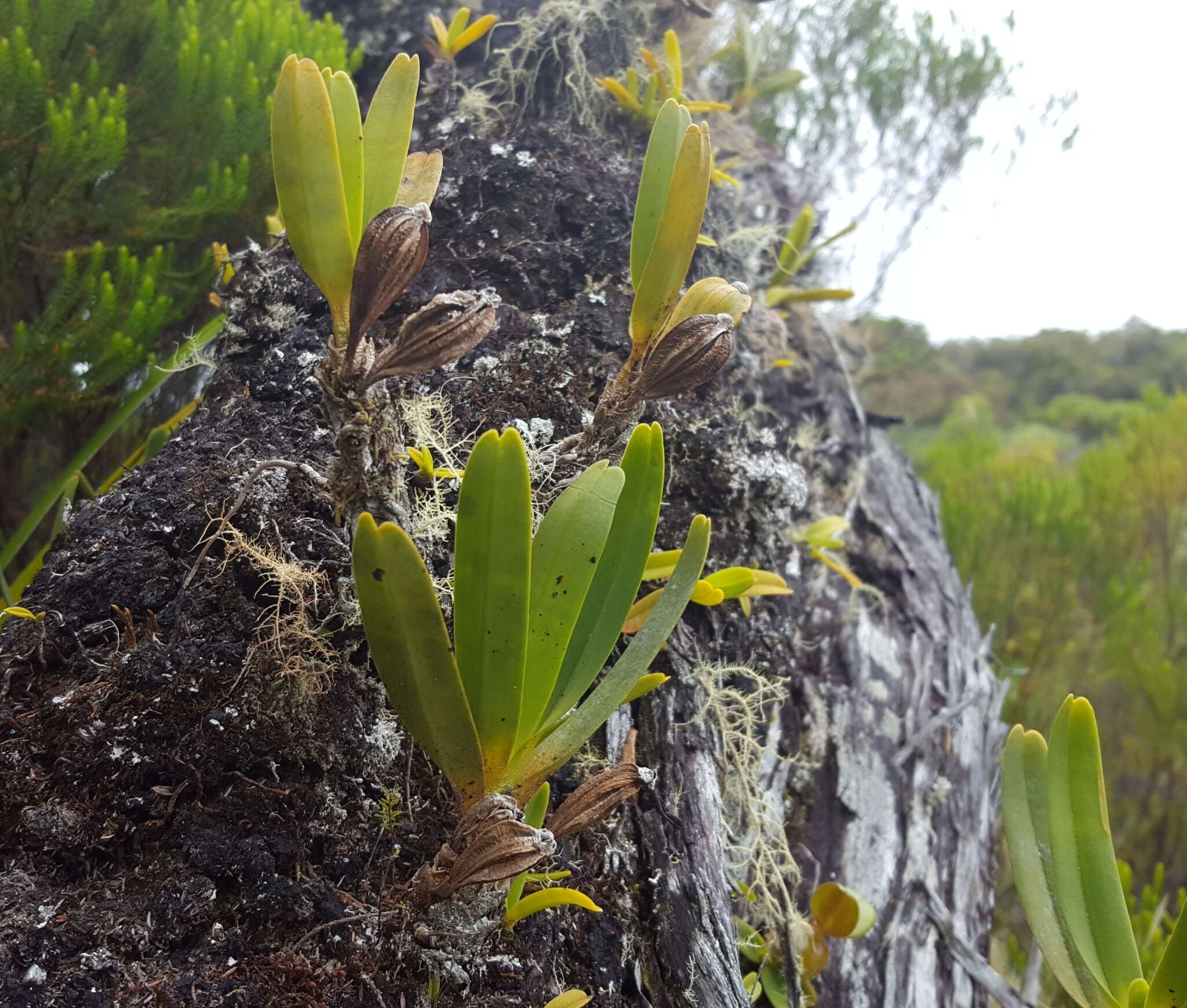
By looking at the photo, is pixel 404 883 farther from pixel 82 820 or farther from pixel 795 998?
pixel 795 998

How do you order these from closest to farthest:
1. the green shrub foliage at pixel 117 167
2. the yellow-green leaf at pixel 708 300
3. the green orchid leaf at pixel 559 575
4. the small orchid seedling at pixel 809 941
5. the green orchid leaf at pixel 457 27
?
the green orchid leaf at pixel 559 575 → the yellow-green leaf at pixel 708 300 → the small orchid seedling at pixel 809 941 → the green shrub foliage at pixel 117 167 → the green orchid leaf at pixel 457 27

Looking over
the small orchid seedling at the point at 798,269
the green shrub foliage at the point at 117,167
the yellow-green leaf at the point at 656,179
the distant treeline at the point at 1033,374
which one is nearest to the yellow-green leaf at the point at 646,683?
the yellow-green leaf at the point at 656,179

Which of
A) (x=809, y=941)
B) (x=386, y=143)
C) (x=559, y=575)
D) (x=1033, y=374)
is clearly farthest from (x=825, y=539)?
(x=1033, y=374)

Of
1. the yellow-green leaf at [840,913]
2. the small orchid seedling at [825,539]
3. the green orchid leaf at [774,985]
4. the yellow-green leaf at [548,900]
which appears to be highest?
the small orchid seedling at [825,539]

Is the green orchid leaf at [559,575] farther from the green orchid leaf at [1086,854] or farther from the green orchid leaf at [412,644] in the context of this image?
the green orchid leaf at [1086,854]

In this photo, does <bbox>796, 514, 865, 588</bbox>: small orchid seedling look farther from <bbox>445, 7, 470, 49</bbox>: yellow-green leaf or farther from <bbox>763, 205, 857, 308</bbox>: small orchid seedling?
<bbox>445, 7, 470, 49</bbox>: yellow-green leaf

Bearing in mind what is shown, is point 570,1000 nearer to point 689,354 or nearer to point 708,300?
point 689,354
